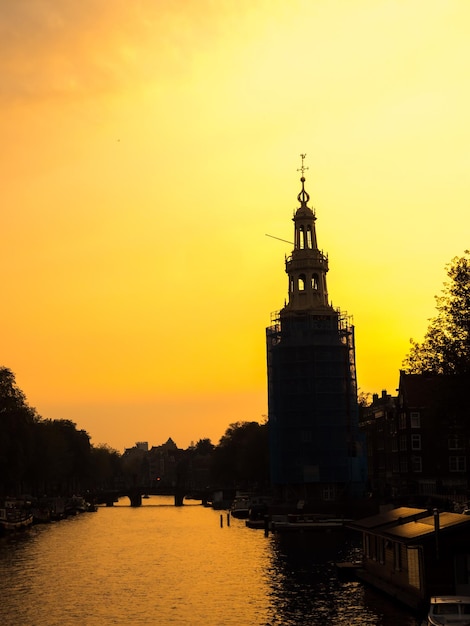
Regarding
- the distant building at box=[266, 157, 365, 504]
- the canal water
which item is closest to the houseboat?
the canal water

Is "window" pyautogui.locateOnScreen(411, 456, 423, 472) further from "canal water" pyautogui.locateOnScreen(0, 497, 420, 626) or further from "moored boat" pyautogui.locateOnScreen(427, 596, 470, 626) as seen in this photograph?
"moored boat" pyautogui.locateOnScreen(427, 596, 470, 626)

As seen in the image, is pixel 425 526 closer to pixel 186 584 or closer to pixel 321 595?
pixel 321 595

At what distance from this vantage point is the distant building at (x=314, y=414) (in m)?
153

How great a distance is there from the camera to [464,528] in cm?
5572

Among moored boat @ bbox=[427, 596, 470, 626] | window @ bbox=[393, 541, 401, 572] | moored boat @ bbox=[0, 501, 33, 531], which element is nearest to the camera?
moored boat @ bbox=[427, 596, 470, 626]

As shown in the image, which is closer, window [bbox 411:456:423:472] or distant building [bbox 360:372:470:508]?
distant building [bbox 360:372:470:508]

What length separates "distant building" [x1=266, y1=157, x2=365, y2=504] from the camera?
153m

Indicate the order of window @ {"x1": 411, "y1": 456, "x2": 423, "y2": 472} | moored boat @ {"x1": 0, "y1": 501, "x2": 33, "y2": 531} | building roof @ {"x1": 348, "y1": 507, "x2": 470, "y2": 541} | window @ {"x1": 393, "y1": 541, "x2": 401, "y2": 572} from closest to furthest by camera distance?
building roof @ {"x1": 348, "y1": 507, "x2": 470, "y2": 541} → window @ {"x1": 393, "y1": 541, "x2": 401, "y2": 572} → moored boat @ {"x1": 0, "y1": 501, "x2": 33, "y2": 531} → window @ {"x1": 411, "y1": 456, "x2": 423, "y2": 472}

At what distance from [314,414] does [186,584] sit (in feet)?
246

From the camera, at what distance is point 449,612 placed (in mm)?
46594

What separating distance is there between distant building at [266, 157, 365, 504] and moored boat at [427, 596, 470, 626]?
105 metres

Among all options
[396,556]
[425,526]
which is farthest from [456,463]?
[425,526]

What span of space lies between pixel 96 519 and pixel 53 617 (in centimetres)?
13367

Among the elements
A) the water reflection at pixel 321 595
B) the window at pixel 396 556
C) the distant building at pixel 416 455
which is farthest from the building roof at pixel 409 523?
the distant building at pixel 416 455
